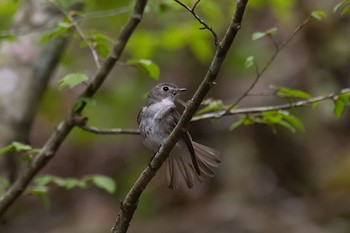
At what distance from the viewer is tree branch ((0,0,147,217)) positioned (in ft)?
10.3

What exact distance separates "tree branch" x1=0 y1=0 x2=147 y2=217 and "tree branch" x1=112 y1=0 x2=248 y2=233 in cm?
88

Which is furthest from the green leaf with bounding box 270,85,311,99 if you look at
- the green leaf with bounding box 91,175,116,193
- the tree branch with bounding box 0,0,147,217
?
the green leaf with bounding box 91,175,116,193

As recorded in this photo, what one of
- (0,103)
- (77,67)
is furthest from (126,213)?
(77,67)

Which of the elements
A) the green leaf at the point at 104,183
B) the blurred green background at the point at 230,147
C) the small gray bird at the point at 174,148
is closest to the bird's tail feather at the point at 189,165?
the small gray bird at the point at 174,148

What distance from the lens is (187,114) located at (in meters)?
2.10

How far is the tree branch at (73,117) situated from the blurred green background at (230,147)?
2.77 metres

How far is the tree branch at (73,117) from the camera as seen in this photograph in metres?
3.13

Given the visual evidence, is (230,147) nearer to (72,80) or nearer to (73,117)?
(73,117)

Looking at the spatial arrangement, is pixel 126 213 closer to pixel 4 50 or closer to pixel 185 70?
pixel 4 50

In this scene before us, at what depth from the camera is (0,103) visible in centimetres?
389

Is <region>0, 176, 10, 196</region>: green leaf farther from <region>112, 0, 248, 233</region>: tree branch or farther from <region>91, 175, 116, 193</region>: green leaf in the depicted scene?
<region>112, 0, 248, 233</region>: tree branch

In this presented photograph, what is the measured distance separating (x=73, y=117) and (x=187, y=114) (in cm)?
125

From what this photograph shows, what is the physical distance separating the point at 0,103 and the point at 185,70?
414 cm

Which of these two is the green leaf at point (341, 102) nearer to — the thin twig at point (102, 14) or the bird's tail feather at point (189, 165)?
the bird's tail feather at point (189, 165)
